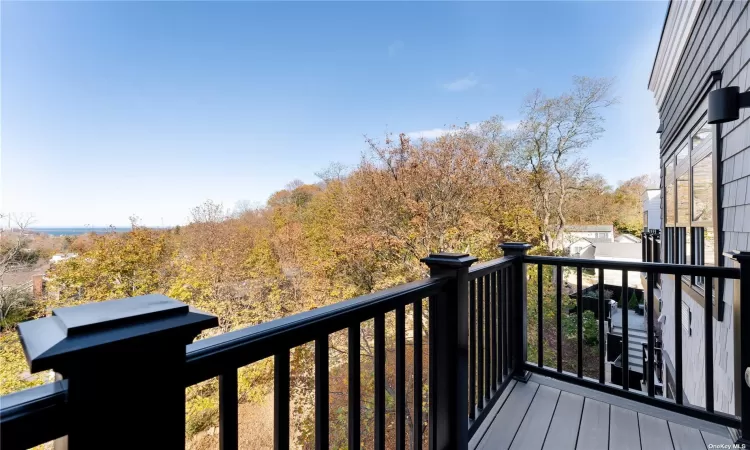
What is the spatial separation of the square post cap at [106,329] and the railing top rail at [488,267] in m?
1.42

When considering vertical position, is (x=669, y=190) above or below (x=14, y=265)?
above

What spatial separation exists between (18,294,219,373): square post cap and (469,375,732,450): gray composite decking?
5.79 feet

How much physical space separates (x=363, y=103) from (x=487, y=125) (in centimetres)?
631

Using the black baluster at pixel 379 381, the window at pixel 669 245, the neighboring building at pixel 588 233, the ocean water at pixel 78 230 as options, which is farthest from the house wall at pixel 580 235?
the ocean water at pixel 78 230

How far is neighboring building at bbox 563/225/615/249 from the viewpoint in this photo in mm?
12102

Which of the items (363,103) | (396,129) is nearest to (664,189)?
(396,129)

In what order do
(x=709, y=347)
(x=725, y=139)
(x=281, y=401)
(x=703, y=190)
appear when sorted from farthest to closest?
(x=703, y=190)
(x=725, y=139)
(x=709, y=347)
(x=281, y=401)

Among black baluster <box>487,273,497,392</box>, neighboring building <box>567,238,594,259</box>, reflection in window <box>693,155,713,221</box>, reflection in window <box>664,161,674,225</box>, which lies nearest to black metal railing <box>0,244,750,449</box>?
black baluster <box>487,273,497,392</box>

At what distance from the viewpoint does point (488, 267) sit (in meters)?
2.01

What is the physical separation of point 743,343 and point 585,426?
3.04ft

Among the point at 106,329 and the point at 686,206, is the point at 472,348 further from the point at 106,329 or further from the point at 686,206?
the point at 686,206

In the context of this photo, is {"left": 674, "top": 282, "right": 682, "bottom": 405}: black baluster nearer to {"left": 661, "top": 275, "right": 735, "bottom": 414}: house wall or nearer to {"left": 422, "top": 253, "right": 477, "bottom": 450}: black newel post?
{"left": 661, "top": 275, "right": 735, "bottom": 414}: house wall

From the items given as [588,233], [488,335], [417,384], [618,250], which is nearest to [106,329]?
[417,384]

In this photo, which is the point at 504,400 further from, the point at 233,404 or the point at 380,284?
the point at 380,284
